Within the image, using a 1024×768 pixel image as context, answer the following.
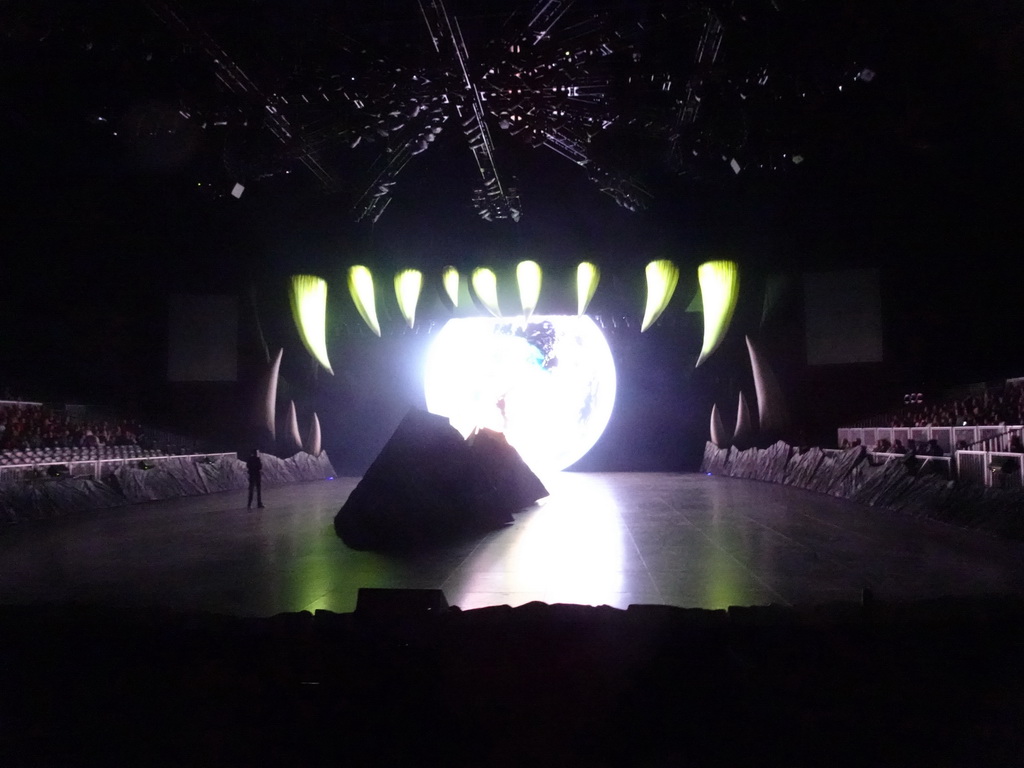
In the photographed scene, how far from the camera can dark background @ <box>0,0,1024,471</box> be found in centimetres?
525

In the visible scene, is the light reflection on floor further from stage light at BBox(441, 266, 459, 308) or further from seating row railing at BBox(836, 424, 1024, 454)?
stage light at BBox(441, 266, 459, 308)

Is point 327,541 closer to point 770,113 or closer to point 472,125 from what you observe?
point 472,125

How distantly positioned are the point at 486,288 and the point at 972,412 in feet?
26.7

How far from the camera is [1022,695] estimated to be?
1974 mm

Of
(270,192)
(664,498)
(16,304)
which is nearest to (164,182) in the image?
(270,192)

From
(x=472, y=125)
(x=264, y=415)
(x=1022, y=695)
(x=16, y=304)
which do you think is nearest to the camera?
(x=1022, y=695)

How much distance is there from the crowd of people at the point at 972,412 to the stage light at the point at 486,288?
747 centimetres

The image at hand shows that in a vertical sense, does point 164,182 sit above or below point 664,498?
above

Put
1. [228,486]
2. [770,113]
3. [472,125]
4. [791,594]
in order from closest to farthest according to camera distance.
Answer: [791,594] < [770,113] < [472,125] < [228,486]

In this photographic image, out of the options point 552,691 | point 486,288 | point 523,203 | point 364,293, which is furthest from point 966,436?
point 364,293

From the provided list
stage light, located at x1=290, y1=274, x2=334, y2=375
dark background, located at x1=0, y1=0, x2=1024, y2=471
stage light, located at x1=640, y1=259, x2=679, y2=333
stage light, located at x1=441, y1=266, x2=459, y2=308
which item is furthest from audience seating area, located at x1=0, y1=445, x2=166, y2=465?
stage light, located at x1=640, y1=259, x2=679, y2=333

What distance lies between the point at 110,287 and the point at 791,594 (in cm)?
1133

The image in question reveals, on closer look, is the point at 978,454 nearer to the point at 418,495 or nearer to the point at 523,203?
the point at 418,495

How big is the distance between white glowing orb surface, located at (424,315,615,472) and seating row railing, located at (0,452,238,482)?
618cm
